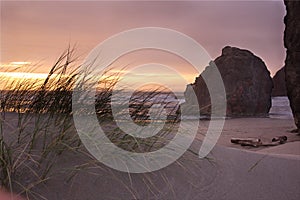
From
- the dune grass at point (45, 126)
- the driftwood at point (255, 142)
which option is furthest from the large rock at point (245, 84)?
the dune grass at point (45, 126)

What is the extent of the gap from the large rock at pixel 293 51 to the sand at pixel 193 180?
3.84 metres

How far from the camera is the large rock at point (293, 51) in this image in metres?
7.40

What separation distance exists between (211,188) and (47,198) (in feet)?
3.84

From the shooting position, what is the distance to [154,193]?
2807 mm

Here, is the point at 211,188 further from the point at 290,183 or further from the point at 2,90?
the point at 2,90

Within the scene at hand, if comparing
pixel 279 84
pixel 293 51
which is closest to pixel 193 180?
pixel 293 51

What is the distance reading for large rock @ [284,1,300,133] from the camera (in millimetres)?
7398

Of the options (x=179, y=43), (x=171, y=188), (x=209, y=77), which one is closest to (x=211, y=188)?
(x=171, y=188)

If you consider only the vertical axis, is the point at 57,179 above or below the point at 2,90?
below

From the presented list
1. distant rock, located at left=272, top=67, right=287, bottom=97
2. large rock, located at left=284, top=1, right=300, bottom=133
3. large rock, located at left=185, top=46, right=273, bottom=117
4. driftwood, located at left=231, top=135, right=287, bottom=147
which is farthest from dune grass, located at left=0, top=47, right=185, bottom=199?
distant rock, located at left=272, top=67, right=287, bottom=97

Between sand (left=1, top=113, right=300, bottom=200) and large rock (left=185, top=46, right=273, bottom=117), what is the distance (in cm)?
928

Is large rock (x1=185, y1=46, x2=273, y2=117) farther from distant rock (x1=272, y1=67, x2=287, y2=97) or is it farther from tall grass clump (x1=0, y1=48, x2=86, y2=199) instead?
tall grass clump (x1=0, y1=48, x2=86, y2=199)

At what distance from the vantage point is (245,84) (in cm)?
1333

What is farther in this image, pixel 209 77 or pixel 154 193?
pixel 209 77
